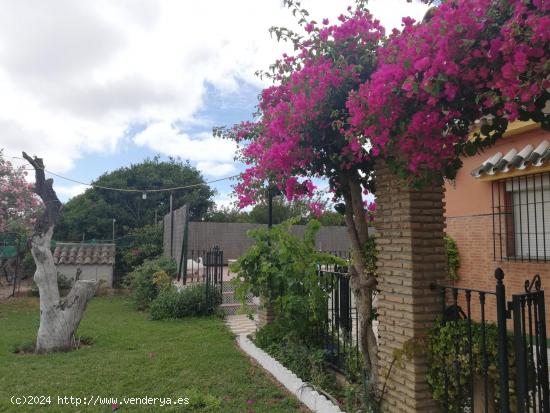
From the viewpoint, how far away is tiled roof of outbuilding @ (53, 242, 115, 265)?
14141 mm

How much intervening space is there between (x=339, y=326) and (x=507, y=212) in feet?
11.7

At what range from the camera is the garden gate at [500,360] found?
2.57m

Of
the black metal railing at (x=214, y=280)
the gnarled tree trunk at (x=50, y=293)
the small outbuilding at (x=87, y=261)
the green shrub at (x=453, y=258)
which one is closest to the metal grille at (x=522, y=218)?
Answer: the green shrub at (x=453, y=258)

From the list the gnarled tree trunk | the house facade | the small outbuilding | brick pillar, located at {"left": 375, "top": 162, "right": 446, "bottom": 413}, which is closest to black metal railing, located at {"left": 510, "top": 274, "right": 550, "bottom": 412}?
brick pillar, located at {"left": 375, "top": 162, "right": 446, "bottom": 413}

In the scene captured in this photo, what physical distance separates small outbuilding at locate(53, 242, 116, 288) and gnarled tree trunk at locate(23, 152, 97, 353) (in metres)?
7.56

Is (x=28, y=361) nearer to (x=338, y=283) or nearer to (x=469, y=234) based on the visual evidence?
(x=338, y=283)

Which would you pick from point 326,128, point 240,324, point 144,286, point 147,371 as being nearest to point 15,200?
point 144,286

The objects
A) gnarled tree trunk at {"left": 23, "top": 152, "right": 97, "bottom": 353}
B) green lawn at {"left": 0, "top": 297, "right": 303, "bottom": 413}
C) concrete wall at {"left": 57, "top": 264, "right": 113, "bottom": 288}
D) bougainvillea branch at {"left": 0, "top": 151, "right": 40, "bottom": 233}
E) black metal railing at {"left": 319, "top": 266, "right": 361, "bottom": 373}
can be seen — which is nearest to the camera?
green lawn at {"left": 0, "top": 297, "right": 303, "bottom": 413}

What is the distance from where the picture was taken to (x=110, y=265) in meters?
14.6

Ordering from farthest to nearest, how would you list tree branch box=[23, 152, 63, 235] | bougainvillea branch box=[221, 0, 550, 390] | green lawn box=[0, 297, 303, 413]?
1. tree branch box=[23, 152, 63, 235]
2. green lawn box=[0, 297, 303, 413]
3. bougainvillea branch box=[221, 0, 550, 390]

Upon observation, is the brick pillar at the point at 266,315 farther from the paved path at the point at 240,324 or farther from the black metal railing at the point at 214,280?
the black metal railing at the point at 214,280

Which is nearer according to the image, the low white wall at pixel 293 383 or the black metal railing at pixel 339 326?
the low white wall at pixel 293 383

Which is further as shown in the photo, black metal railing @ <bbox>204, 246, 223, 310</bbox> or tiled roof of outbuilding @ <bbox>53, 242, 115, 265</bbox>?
tiled roof of outbuilding @ <bbox>53, 242, 115, 265</bbox>

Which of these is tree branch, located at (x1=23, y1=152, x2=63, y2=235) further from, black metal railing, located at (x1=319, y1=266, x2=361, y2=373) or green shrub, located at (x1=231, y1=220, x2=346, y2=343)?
black metal railing, located at (x1=319, y1=266, x2=361, y2=373)
